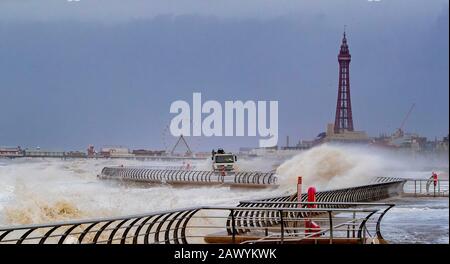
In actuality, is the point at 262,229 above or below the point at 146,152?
below

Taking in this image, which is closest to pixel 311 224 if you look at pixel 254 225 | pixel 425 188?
pixel 254 225

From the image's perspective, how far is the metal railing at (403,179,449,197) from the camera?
11.7m

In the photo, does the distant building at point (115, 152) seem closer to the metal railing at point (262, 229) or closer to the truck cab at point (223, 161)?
the metal railing at point (262, 229)

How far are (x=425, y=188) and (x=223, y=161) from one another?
13.2 ft

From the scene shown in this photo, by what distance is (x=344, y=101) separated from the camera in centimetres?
874

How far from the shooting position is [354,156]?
9.31 metres

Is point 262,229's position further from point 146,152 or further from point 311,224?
point 146,152

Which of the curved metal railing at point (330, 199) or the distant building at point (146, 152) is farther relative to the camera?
the curved metal railing at point (330, 199)

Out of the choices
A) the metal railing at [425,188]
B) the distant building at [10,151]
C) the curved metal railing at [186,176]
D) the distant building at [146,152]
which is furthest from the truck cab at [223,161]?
the metal railing at [425,188]

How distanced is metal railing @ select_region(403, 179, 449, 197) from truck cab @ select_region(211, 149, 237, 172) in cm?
271

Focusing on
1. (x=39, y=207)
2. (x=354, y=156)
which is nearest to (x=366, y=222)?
(x=354, y=156)

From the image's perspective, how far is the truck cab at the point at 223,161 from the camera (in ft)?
28.9

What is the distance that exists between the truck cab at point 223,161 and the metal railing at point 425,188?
2.71 m

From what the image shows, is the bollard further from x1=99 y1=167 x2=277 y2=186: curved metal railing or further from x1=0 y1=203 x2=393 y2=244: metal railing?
x1=99 y1=167 x2=277 y2=186: curved metal railing
